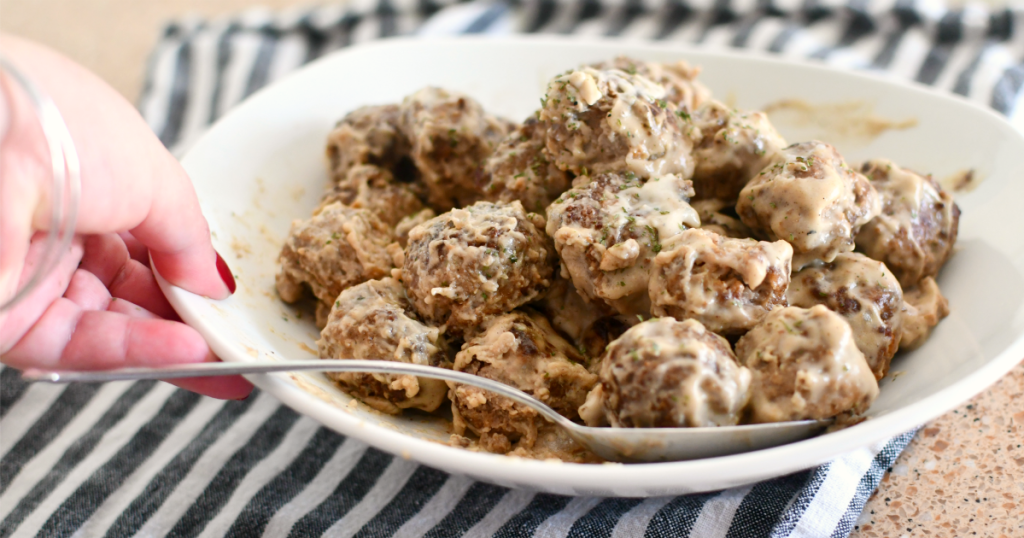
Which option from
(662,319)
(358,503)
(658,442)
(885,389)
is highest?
(662,319)

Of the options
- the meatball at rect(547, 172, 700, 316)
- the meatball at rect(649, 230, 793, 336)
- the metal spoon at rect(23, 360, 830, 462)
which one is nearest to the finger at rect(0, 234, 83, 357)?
the metal spoon at rect(23, 360, 830, 462)

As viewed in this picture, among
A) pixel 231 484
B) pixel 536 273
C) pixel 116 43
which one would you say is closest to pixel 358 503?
pixel 231 484

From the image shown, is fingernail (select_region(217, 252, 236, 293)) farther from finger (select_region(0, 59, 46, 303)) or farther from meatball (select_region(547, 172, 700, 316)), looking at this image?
meatball (select_region(547, 172, 700, 316))

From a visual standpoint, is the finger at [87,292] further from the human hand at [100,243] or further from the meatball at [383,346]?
the meatball at [383,346]

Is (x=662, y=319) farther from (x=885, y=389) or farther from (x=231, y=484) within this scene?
(x=231, y=484)

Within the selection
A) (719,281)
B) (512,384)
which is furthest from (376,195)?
(719,281)

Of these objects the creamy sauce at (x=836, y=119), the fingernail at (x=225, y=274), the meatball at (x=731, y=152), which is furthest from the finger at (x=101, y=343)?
the creamy sauce at (x=836, y=119)
